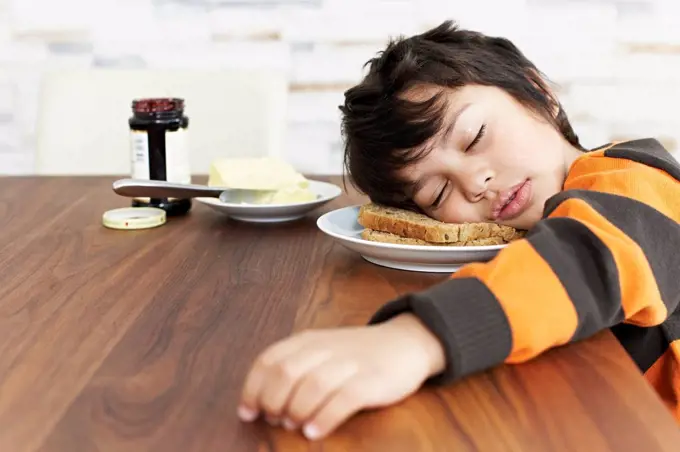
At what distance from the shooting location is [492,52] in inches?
48.2

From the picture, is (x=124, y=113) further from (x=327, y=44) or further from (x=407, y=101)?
(x=407, y=101)

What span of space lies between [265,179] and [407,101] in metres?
0.23

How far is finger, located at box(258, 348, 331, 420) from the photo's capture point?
1.72 ft

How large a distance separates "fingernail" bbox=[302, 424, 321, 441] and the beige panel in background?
1.24 metres

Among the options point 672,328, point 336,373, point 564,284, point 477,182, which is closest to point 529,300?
point 564,284

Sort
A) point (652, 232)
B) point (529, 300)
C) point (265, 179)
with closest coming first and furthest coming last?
1. point (529, 300)
2. point (652, 232)
3. point (265, 179)

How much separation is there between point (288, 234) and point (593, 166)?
1.27ft

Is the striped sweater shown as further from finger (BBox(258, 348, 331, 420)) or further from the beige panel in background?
the beige panel in background

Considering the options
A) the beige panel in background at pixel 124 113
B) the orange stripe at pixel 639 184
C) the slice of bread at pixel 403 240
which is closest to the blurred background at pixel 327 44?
the beige panel in background at pixel 124 113

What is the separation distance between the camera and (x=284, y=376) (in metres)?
0.54

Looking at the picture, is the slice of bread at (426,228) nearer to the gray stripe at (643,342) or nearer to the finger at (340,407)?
the gray stripe at (643,342)

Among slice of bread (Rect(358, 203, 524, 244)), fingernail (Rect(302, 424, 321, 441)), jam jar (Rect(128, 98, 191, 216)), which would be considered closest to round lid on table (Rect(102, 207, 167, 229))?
jam jar (Rect(128, 98, 191, 216))

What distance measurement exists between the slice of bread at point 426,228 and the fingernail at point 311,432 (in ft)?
1.51

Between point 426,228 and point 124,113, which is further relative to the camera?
point 124,113
